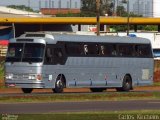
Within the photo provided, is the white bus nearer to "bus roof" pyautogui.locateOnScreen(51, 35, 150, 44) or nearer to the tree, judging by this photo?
"bus roof" pyautogui.locateOnScreen(51, 35, 150, 44)

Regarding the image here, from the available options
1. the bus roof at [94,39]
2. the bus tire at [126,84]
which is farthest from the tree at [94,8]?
the bus tire at [126,84]

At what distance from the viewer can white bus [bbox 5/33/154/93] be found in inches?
Answer: 1547

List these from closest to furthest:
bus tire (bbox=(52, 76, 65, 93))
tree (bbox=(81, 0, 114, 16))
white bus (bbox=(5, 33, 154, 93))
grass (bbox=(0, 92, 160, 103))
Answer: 1. grass (bbox=(0, 92, 160, 103))
2. white bus (bbox=(5, 33, 154, 93))
3. bus tire (bbox=(52, 76, 65, 93))
4. tree (bbox=(81, 0, 114, 16))

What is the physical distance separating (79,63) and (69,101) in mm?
10644

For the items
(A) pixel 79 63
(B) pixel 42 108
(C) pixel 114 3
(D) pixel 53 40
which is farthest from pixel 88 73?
(C) pixel 114 3

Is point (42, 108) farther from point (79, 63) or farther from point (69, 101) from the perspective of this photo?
point (79, 63)

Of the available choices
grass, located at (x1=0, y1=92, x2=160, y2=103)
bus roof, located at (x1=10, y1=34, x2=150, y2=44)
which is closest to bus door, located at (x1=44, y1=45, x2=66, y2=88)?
bus roof, located at (x1=10, y1=34, x2=150, y2=44)

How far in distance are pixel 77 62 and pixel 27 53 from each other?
403 cm

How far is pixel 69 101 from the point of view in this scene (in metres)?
32.0

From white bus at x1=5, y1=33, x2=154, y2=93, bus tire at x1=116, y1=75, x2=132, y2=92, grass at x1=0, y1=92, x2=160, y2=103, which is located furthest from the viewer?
bus tire at x1=116, y1=75, x2=132, y2=92

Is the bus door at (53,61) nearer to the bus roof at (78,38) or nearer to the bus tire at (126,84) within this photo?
the bus roof at (78,38)

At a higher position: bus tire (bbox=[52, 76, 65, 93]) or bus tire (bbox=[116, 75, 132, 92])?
bus tire (bbox=[52, 76, 65, 93])

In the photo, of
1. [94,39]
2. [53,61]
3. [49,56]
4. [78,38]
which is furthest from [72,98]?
[94,39]

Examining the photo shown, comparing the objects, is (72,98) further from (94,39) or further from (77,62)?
(94,39)
